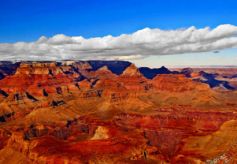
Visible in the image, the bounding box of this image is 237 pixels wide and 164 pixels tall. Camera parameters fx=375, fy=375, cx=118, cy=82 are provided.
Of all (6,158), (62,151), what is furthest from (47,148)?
(6,158)

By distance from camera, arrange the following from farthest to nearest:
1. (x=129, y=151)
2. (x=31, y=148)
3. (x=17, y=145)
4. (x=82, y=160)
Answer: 1. (x=17, y=145)
2. (x=31, y=148)
3. (x=129, y=151)
4. (x=82, y=160)

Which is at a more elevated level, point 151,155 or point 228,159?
point 228,159

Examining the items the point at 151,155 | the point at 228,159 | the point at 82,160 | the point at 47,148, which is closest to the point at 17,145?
the point at 47,148

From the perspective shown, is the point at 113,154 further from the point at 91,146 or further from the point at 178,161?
the point at 178,161

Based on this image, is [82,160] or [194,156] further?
[194,156]

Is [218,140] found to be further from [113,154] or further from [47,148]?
[47,148]


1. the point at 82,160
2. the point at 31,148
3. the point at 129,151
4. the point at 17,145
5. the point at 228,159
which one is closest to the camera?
the point at 228,159

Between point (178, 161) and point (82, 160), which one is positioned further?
point (178, 161)

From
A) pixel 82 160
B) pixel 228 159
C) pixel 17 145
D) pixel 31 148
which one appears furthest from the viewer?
pixel 17 145

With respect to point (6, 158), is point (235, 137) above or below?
above
